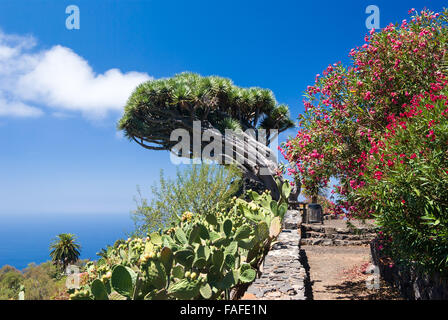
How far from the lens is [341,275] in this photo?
28.9 feet

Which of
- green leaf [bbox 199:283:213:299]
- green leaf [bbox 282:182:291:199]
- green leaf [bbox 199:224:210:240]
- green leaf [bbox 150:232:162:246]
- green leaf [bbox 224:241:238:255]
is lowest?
green leaf [bbox 199:283:213:299]

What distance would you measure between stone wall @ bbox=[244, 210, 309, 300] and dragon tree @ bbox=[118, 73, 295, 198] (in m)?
13.8

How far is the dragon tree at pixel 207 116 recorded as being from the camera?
2091 centimetres

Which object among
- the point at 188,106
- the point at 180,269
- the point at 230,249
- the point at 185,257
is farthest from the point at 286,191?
the point at 188,106

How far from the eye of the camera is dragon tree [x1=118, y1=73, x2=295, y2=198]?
2091 centimetres

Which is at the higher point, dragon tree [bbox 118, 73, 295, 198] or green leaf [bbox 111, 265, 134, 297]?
dragon tree [bbox 118, 73, 295, 198]

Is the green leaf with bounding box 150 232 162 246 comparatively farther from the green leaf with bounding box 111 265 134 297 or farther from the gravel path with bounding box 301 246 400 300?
the gravel path with bounding box 301 246 400 300

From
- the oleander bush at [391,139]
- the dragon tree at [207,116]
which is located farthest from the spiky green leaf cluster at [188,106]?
the oleander bush at [391,139]

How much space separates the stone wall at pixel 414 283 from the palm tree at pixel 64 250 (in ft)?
65.7

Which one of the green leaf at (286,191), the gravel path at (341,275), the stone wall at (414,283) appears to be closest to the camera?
the stone wall at (414,283)

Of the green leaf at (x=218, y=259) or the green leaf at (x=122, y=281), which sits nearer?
the green leaf at (x=122, y=281)

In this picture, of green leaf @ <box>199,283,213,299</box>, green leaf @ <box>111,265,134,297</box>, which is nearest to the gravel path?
green leaf @ <box>199,283,213,299</box>

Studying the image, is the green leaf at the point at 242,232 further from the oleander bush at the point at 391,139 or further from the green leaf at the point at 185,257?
the oleander bush at the point at 391,139
